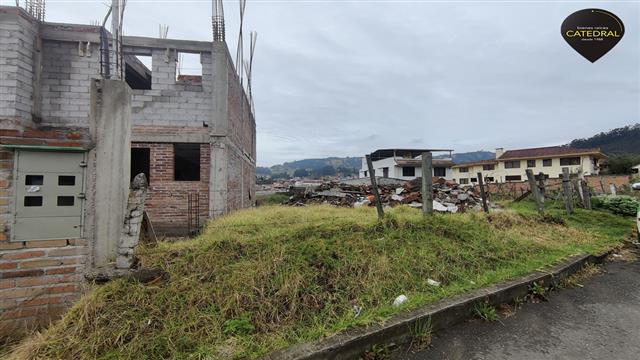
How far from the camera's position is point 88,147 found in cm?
277

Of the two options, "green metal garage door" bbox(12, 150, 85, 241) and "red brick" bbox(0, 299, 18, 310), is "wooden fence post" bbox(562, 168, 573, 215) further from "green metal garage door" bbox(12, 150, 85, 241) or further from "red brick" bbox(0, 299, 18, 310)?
"red brick" bbox(0, 299, 18, 310)

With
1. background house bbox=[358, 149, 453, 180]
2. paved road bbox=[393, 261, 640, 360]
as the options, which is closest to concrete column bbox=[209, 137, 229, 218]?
paved road bbox=[393, 261, 640, 360]

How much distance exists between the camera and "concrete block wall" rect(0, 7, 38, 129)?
6.96 m

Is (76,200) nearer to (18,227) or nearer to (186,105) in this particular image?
(18,227)

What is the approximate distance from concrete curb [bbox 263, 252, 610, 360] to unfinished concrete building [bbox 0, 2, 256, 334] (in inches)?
88.9

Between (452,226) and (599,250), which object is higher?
(452,226)

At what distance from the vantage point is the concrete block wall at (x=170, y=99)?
786 cm

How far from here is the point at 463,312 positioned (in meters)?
2.79

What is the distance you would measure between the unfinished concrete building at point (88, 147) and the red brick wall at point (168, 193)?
3 centimetres

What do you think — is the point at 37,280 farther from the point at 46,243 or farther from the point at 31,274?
the point at 46,243

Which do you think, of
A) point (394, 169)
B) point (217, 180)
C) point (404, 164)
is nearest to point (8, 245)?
point (217, 180)

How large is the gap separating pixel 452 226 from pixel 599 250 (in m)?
2.74

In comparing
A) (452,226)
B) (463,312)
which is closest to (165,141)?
(452,226)

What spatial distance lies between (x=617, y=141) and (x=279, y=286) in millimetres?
81676
